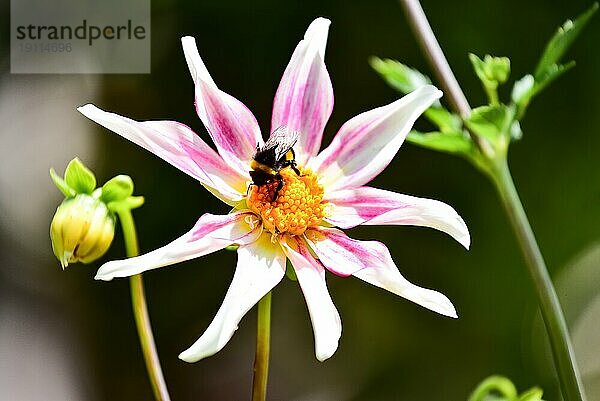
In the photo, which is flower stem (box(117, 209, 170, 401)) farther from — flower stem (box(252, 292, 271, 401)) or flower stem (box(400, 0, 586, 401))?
flower stem (box(400, 0, 586, 401))

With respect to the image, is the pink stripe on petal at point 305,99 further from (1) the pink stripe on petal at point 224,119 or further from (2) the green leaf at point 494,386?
(2) the green leaf at point 494,386

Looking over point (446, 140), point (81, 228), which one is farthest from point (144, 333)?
point (446, 140)

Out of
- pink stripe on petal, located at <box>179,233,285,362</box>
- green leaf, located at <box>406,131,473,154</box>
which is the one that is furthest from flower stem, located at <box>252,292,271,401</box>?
green leaf, located at <box>406,131,473,154</box>

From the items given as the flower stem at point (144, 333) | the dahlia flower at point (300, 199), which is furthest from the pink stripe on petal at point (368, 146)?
the flower stem at point (144, 333)

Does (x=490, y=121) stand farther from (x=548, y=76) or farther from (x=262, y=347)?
(x=262, y=347)

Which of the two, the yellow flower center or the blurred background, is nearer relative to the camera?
the yellow flower center

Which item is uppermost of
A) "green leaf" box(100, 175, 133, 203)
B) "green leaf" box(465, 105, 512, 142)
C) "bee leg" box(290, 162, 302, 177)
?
"green leaf" box(465, 105, 512, 142)

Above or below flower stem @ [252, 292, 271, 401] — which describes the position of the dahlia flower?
above
